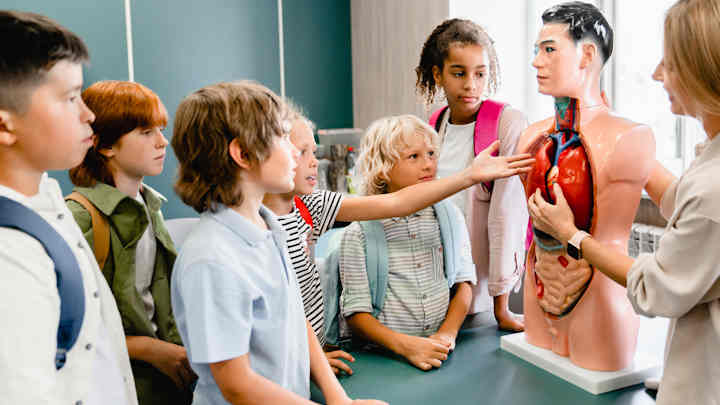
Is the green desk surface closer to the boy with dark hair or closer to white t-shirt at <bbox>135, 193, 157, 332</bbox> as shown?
white t-shirt at <bbox>135, 193, 157, 332</bbox>

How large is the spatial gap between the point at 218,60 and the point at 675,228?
3449mm

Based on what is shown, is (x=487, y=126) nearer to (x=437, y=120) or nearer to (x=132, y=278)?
(x=437, y=120)

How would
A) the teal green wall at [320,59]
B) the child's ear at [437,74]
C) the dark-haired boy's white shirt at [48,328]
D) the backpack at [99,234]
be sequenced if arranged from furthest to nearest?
the teal green wall at [320,59] → the child's ear at [437,74] → the backpack at [99,234] → the dark-haired boy's white shirt at [48,328]

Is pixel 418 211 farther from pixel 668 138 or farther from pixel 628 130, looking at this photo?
pixel 668 138

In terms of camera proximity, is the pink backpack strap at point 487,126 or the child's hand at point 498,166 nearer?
the child's hand at point 498,166

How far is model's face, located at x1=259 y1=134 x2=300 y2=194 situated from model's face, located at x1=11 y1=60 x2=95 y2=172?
30 centimetres

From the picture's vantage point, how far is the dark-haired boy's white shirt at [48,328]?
2.34ft

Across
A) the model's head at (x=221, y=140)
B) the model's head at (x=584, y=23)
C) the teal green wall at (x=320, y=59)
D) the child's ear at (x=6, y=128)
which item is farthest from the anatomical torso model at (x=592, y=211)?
the teal green wall at (x=320, y=59)

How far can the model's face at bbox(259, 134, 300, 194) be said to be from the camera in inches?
40.7

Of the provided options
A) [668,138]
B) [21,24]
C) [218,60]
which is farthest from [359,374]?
[218,60]

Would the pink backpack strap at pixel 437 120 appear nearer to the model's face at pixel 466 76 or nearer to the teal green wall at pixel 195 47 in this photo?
the model's face at pixel 466 76

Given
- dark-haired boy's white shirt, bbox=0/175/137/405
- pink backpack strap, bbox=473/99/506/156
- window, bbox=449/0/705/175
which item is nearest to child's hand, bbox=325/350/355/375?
dark-haired boy's white shirt, bbox=0/175/137/405

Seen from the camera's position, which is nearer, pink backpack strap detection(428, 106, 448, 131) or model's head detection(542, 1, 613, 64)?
model's head detection(542, 1, 613, 64)

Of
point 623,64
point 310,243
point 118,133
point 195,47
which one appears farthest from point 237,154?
point 195,47
